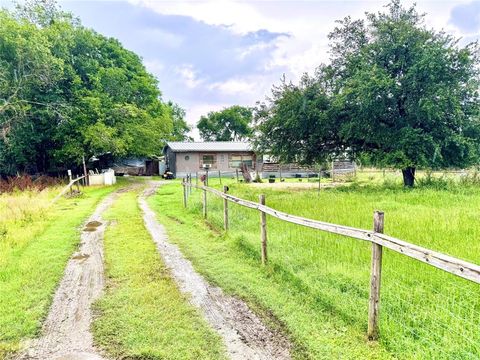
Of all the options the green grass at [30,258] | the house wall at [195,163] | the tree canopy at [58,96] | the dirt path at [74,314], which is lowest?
the dirt path at [74,314]

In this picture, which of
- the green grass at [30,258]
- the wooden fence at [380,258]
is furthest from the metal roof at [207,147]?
the wooden fence at [380,258]

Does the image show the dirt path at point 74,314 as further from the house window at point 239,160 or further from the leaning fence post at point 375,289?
the house window at point 239,160

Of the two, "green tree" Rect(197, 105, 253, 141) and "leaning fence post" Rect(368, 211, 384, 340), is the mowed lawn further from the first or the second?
"green tree" Rect(197, 105, 253, 141)

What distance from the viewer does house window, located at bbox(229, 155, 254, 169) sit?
105 ft

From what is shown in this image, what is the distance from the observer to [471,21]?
16.2m

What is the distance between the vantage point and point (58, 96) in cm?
2223

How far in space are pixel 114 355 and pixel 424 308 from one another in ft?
10.4

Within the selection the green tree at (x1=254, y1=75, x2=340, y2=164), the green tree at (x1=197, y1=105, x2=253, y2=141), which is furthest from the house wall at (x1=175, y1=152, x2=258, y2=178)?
the green tree at (x1=197, y1=105, x2=253, y2=141)

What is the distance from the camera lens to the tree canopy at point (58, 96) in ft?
63.3

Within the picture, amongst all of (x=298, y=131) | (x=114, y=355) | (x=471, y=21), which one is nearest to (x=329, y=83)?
(x=298, y=131)

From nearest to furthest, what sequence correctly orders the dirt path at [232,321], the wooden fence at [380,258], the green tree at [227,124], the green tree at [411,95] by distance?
the wooden fence at [380,258] → the dirt path at [232,321] → the green tree at [411,95] → the green tree at [227,124]

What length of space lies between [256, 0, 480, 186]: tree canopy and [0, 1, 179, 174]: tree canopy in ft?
41.0

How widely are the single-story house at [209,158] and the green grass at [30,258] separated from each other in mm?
18427

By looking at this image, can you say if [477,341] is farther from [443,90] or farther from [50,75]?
[50,75]
